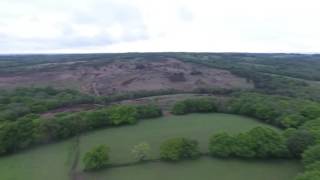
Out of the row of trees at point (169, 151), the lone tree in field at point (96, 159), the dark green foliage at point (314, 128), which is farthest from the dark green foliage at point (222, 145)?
the lone tree in field at point (96, 159)

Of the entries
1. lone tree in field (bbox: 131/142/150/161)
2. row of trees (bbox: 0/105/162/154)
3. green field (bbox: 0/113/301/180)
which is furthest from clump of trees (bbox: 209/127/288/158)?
row of trees (bbox: 0/105/162/154)

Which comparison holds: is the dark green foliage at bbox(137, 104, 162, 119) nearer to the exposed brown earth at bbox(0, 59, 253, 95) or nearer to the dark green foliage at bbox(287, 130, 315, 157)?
the dark green foliage at bbox(287, 130, 315, 157)

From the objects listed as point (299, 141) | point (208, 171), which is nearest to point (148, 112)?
point (208, 171)

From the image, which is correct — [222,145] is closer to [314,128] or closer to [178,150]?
[178,150]

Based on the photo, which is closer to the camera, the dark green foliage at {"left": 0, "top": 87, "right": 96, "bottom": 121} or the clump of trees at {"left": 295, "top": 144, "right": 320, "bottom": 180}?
the clump of trees at {"left": 295, "top": 144, "right": 320, "bottom": 180}

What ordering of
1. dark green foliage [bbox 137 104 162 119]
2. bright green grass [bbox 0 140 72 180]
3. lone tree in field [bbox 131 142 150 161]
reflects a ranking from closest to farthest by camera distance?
bright green grass [bbox 0 140 72 180] < lone tree in field [bbox 131 142 150 161] < dark green foliage [bbox 137 104 162 119]
